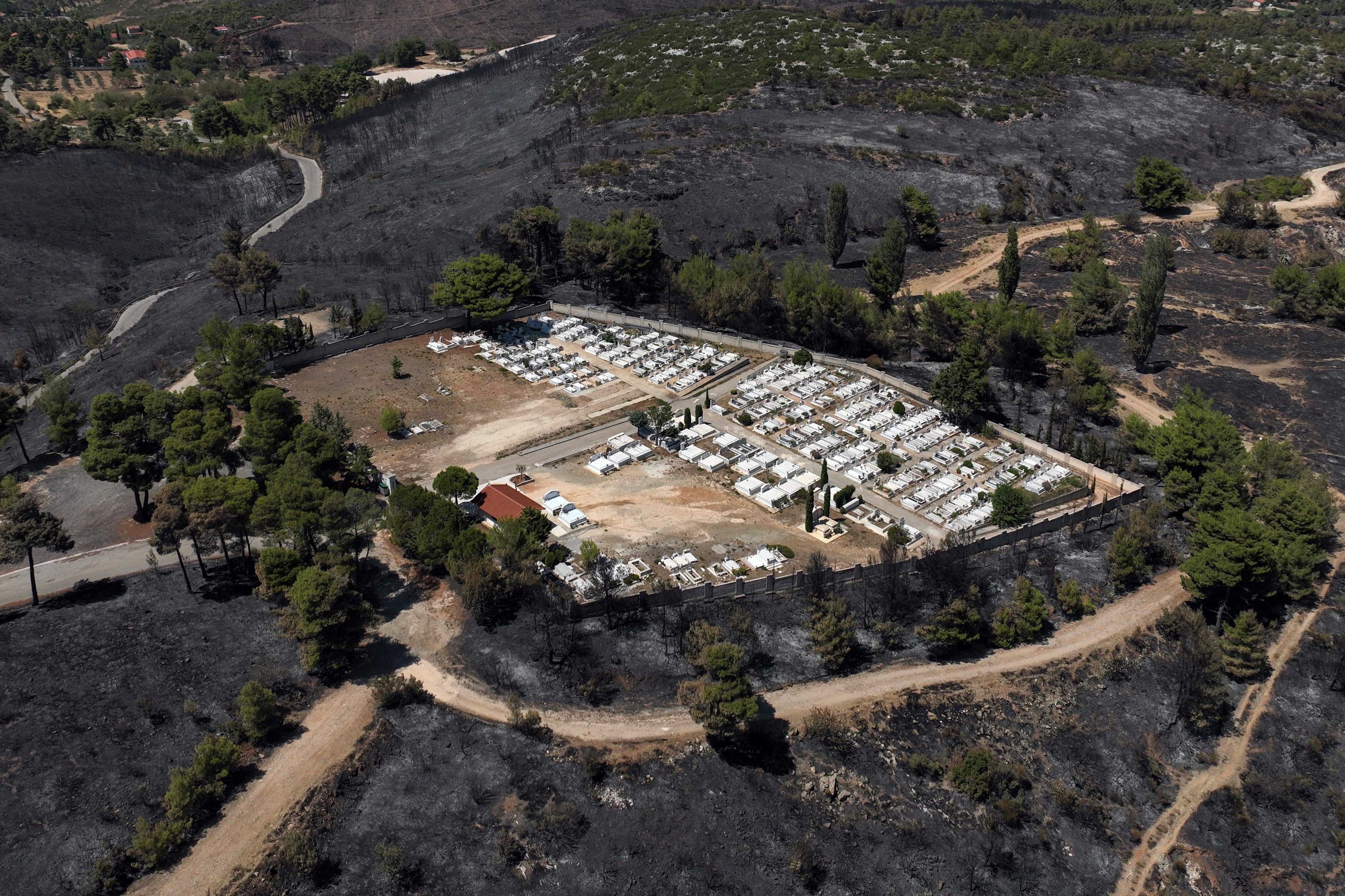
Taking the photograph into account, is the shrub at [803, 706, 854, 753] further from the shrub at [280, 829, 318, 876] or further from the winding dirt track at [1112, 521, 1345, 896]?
the shrub at [280, 829, 318, 876]

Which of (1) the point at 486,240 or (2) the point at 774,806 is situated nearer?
(2) the point at 774,806

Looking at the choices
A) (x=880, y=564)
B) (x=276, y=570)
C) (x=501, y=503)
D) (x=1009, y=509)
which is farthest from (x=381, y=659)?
(x=1009, y=509)

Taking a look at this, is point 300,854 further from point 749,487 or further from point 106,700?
point 749,487

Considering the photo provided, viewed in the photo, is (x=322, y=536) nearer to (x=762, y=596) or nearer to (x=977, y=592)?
(x=762, y=596)

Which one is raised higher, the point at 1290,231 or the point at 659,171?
the point at 659,171

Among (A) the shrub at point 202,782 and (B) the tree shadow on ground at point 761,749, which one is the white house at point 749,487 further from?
(A) the shrub at point 202,782

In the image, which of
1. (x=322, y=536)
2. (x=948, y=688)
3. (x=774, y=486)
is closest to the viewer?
(x=948, y=688)

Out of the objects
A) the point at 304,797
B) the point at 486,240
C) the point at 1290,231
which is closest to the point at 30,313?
the point at 486,240
